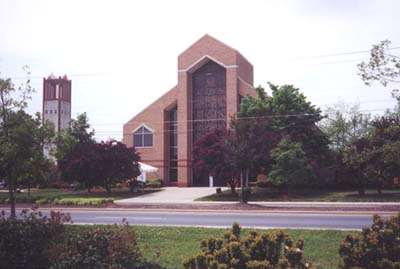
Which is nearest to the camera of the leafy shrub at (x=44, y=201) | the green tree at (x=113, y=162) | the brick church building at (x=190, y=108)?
the leafy shrub at (x=44, y=201)

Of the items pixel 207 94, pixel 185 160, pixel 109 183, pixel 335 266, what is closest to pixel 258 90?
pixel 207 94

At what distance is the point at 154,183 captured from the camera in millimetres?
48531

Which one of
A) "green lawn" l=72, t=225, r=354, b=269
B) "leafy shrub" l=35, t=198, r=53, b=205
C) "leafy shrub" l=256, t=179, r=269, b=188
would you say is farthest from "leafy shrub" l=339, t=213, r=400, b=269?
"leafy shrub" l=256, t=179, r=269, b=188

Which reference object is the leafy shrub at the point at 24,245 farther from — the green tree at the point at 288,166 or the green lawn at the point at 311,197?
the green lawn at the point at 311,197

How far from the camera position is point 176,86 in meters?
50.7

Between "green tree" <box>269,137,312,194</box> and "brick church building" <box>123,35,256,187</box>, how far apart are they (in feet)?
48.3

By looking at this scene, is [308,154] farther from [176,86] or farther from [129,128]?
[129,128]

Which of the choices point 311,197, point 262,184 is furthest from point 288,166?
point 262,184

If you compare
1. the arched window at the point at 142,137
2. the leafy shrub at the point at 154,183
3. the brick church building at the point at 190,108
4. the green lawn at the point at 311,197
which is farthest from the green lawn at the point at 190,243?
the arched window at the point at 142,137

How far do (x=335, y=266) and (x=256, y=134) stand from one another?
852 inches

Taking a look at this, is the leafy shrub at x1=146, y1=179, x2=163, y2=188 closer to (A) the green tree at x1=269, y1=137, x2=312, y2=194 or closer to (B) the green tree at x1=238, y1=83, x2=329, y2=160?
(B) the green tree at x1=238, y1=83, x2=329, y2=160

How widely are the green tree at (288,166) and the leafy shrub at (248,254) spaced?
1039 inches

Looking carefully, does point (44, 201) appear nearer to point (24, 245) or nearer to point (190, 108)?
point (190, 108)

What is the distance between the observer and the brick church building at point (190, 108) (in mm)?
48125
